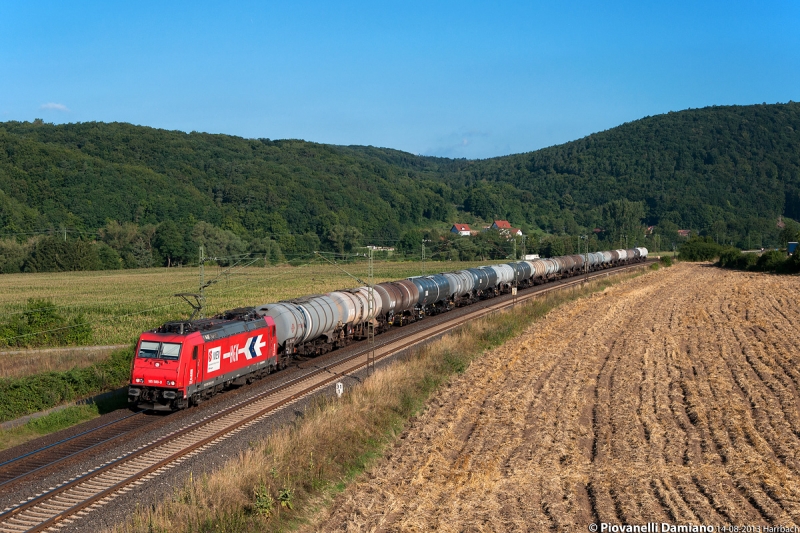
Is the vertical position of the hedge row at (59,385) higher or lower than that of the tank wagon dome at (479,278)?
lower

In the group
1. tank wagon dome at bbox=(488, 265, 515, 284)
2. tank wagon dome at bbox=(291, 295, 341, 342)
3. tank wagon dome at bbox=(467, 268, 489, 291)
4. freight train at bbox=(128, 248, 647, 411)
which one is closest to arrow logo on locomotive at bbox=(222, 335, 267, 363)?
freight train at bbox=(128, 248, 647, 411)

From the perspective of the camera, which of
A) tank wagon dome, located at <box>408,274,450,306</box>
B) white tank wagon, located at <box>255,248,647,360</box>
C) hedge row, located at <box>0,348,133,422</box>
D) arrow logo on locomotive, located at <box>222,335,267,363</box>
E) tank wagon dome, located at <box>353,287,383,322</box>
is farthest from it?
tank wagon dome, located at <box>408,274,450,306</box>

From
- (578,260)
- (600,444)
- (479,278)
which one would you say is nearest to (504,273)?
(479,278)

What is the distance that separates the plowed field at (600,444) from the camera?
1435 cm

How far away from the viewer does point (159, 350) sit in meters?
25.1

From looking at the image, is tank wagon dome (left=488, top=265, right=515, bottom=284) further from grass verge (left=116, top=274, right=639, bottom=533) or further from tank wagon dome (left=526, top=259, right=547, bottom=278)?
grass verge (left=116, top=274, right=639, bottom=533)

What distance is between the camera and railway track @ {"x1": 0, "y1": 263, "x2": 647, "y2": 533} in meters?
16.3

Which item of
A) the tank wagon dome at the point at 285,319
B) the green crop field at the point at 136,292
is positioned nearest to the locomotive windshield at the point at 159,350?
the tank wagon dome at the point at 285,319

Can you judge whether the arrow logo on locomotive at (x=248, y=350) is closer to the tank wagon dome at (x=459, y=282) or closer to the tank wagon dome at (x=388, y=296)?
Result: the tank wagon dome at (x=388, y=296)

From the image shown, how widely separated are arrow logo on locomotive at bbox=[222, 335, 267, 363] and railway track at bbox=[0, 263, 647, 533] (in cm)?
175

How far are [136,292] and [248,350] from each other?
4563cm

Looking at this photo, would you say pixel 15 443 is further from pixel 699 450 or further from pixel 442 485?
pixel 699 450

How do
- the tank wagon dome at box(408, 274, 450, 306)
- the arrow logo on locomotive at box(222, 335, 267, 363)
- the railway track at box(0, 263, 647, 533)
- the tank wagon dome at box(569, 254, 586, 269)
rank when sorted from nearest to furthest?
the railway track at box(0, 263, 647, 533)
the arrow logo on locomotive at box(222, 335, 267, 363)
the tank wagon dome at box(408, 274, 450, 306)
the tank wagon dome at box(569, 254, 586, 269)

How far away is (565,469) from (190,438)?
12.0 metres
